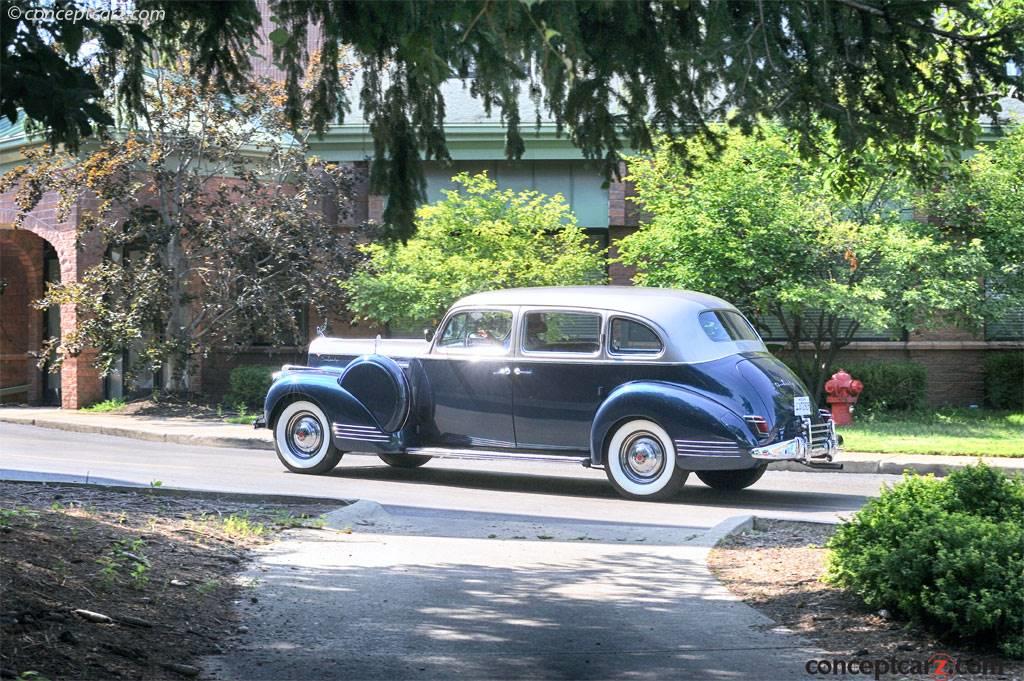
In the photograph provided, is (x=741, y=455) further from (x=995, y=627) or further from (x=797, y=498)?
(x=995, y=627)

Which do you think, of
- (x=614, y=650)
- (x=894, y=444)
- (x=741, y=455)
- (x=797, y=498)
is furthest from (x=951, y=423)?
(x=614, y=650)

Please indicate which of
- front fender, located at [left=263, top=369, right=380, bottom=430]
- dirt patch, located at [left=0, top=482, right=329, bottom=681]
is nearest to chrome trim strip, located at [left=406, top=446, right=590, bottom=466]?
front fender, located at [left=263, top=369, right=380, bottom=430]

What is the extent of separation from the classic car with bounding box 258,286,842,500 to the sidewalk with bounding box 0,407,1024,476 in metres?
2.90

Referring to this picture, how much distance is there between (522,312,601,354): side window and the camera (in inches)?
474

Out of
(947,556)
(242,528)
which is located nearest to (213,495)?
(242,528)

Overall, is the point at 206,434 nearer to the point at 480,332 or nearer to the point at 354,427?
Answer: the point at 354,427

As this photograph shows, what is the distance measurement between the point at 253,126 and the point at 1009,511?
18.0m

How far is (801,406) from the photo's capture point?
463 inches

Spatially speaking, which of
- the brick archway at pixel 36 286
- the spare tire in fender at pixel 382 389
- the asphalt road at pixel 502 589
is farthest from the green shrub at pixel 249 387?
the spare tire in fender at pixel 382 389

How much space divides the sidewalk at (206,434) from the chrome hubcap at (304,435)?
4018mm

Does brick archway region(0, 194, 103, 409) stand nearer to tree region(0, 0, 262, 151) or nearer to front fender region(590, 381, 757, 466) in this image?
front fender region(590, 381, 757, 466)

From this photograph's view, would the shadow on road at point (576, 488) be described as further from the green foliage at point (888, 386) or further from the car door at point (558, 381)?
the green foliage at point (888, 386)

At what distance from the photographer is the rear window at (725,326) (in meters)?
11.9

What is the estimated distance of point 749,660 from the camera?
5469 millimetres
